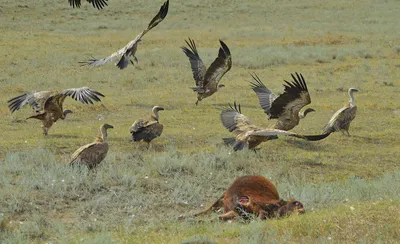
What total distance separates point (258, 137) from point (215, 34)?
26.1 metres

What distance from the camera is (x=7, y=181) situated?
366 inches

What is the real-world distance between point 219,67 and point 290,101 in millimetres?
4226

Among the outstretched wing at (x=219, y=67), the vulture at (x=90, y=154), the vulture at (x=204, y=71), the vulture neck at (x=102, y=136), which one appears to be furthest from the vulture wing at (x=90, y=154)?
the vulture at (x=204, y=71)

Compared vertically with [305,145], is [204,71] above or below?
above

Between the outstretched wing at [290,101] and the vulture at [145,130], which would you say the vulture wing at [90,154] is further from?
the outstretched wing at [290,101]

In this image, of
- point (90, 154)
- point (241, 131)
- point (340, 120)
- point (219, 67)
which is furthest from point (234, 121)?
point (219, 67)

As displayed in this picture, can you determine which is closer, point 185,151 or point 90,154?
point 90,154

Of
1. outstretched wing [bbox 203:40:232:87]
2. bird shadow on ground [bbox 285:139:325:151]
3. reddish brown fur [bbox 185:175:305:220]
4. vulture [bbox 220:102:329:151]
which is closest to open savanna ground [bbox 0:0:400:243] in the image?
bird shadow on ground [bbox 285:139:325:151]

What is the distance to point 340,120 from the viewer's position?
1388 cm

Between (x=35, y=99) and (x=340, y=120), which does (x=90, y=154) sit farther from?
(x=340, y=120)

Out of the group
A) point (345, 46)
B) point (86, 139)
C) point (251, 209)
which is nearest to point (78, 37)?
point (345, 46)

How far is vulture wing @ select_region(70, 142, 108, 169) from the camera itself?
33.1ft

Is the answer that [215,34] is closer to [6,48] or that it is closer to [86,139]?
[6,48]

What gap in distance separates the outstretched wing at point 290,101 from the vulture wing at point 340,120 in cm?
222
